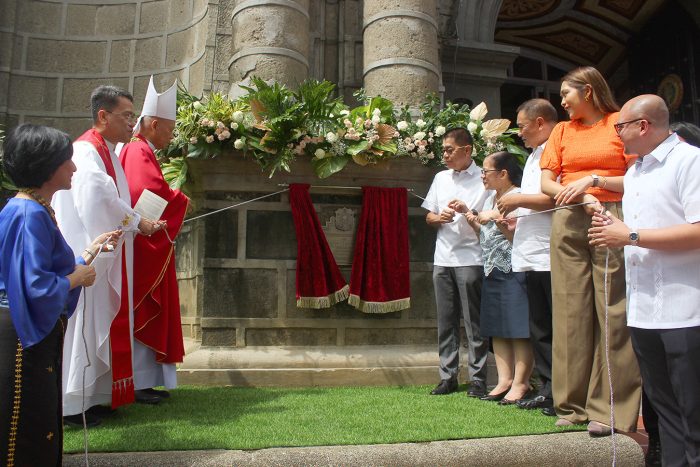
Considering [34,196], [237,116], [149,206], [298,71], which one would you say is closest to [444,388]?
[149,206]

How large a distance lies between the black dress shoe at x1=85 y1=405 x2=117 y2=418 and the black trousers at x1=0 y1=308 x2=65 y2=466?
1.34 m

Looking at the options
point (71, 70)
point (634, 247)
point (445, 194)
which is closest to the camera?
point (634, 247)

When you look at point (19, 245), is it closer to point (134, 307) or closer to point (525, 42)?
point (134, 307)

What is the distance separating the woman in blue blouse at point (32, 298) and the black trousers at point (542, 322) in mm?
2667

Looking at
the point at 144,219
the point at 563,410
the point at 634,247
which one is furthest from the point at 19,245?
the point at 563,410

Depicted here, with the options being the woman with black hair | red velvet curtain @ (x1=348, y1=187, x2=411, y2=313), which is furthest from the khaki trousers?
red velvet curtain @ (x1=348, y1=187, x2=411, y2=313)

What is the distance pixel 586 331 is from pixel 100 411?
2931 mm

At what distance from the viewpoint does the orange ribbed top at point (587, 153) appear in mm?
3670

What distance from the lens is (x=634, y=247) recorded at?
3023 mm

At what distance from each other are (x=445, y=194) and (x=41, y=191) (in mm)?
3063

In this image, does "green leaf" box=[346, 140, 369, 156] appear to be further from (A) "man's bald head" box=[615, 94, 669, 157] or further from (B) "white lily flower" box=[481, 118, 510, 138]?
(A) "man's bald head" box=[615, 94, 669, 157]

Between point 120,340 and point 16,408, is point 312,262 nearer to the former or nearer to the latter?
point 120,340

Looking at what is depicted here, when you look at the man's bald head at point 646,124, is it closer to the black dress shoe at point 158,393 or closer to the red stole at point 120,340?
the red stole at point 120,340

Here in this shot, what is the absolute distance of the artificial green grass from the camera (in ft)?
10.8
